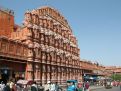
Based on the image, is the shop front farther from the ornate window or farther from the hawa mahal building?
the ornate window

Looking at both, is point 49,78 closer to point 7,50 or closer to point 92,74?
point 7,50

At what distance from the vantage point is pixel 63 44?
2235 inches

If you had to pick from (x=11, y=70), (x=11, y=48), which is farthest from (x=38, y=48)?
(x=11, y=70)

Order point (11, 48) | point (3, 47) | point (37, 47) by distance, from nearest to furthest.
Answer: point (3, 47) → point (11, 48) → point (37, 47)

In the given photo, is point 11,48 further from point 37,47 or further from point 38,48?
point 38,48

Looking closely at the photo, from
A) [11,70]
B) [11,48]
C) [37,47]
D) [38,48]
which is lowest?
[11,70]

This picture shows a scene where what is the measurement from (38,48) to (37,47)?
44 cm

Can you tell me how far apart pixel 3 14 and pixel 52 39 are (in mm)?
11057

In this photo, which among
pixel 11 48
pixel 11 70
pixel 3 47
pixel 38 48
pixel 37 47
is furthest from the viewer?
pixel 38 48

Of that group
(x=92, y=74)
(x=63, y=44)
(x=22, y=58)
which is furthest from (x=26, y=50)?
(x=92, y=74)

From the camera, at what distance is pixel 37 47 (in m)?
44.2

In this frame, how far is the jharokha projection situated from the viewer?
125ft

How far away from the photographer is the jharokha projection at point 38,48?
38.2m

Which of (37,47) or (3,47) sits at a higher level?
(37,47)
